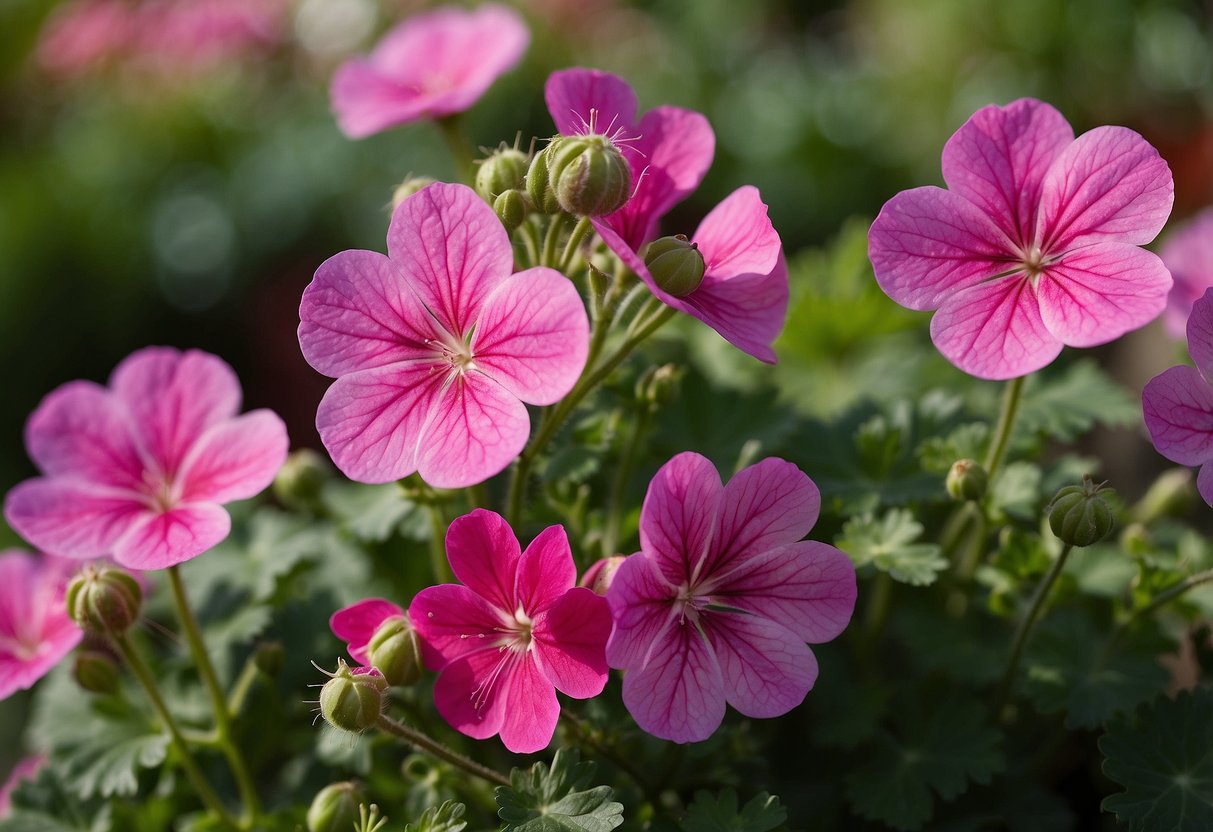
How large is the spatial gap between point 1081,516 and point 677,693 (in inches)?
14.0

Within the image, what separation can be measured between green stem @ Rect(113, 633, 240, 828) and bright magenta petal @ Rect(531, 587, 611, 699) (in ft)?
1.39

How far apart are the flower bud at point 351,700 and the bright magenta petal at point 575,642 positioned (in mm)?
129

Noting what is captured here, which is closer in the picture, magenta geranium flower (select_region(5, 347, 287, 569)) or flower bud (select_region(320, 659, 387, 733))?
flower bud (select_region(320, 659, 387, 733))

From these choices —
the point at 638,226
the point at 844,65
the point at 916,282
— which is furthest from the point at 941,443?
the point at 844,65

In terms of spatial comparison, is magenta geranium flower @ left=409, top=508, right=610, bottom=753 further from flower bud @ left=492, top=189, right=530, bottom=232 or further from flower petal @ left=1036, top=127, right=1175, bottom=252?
flower petal @ left=1036, top=127, right=1175, bottom=252

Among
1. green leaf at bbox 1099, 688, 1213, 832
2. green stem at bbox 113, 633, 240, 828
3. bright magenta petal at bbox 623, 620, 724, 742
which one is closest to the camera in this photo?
bright magenta petal at bbox 623, 620, 724, 742

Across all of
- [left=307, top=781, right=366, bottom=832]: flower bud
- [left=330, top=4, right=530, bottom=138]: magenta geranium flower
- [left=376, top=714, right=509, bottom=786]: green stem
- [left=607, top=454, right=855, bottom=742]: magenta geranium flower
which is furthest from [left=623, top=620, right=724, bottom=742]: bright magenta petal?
[left=330, top=4, right=530, bottom=138]: magenta geranium flower

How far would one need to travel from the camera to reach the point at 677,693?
2.64ft

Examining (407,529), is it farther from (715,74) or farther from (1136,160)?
(715,74)

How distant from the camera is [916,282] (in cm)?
87

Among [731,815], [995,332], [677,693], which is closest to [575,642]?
[677,693]

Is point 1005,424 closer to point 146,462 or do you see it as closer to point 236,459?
point 236,459

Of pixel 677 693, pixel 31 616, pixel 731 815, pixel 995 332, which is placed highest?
pixel 995 332

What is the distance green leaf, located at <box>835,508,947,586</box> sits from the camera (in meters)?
0.94
